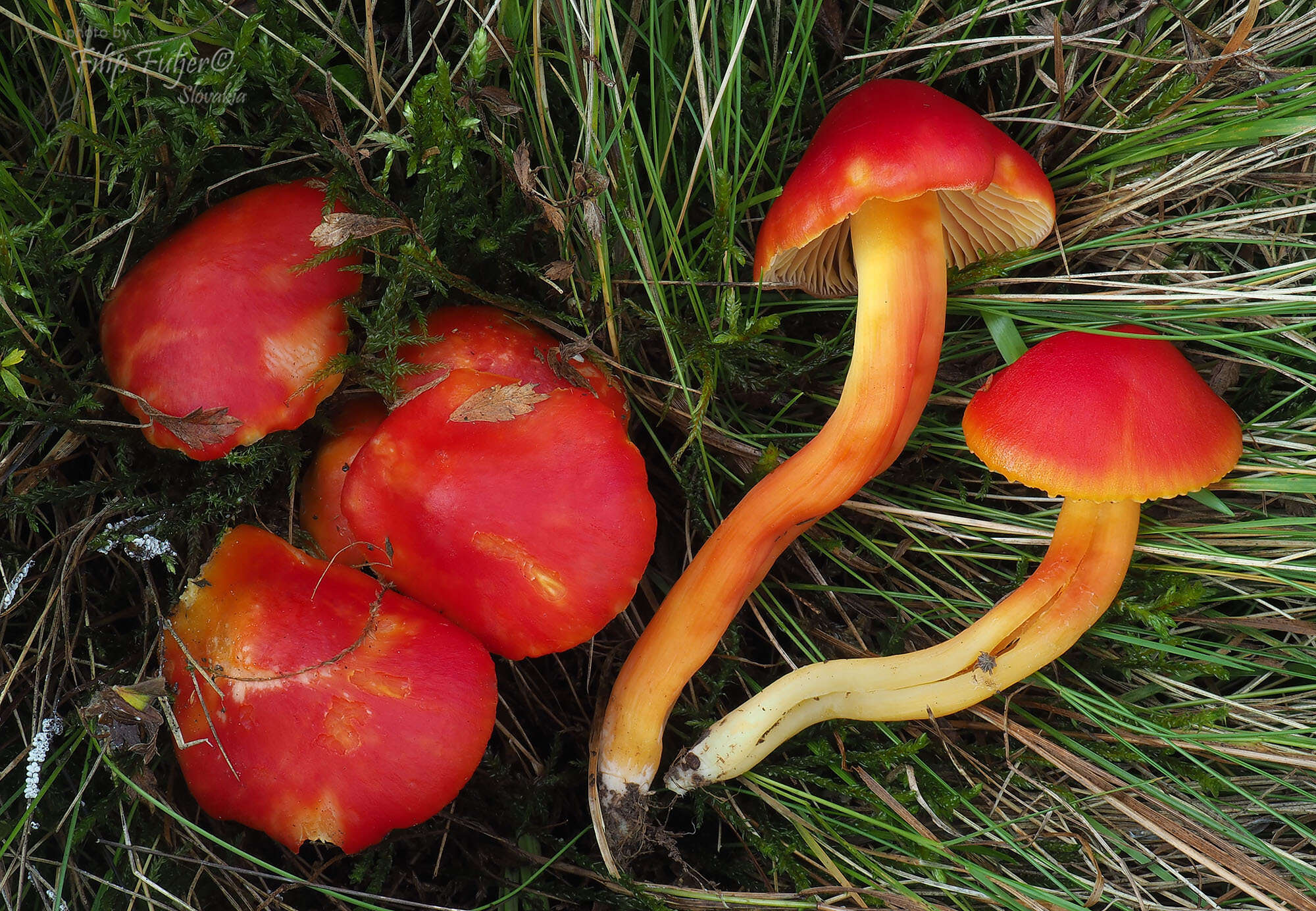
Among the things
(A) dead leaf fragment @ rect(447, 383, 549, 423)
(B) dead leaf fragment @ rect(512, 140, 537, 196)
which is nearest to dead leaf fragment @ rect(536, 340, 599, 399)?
(A) dead leaf fragment @ rect(447, 383, 549, 423)

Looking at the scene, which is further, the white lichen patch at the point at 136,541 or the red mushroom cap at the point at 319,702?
the white lichen patch at the point at 136,541

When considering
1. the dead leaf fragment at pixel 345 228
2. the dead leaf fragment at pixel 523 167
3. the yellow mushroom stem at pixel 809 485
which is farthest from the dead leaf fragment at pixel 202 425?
the yellow mushroom stem at pixel 809 485

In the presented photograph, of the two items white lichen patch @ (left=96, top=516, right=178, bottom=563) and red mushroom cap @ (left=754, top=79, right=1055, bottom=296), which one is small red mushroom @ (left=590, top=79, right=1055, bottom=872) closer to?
red mushroom cap @ (left=754, top=79, right=1055, bottom=296)

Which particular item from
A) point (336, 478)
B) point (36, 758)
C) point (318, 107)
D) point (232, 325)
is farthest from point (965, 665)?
point (36, 758)

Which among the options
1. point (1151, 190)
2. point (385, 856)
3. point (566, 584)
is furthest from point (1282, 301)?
point (385, 856)

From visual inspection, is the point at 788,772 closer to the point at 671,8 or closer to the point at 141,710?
the point at 141,710

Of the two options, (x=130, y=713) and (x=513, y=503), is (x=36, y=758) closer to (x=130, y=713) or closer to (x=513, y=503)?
(x=130, y=713)

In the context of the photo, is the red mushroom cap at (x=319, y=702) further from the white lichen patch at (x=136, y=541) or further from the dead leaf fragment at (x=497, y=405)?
the dead leaf fragment at (x=497, y=405)

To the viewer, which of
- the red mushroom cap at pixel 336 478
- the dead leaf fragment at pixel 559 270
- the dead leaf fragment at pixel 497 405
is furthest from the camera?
the red mushroom cap at pixel 336 478
